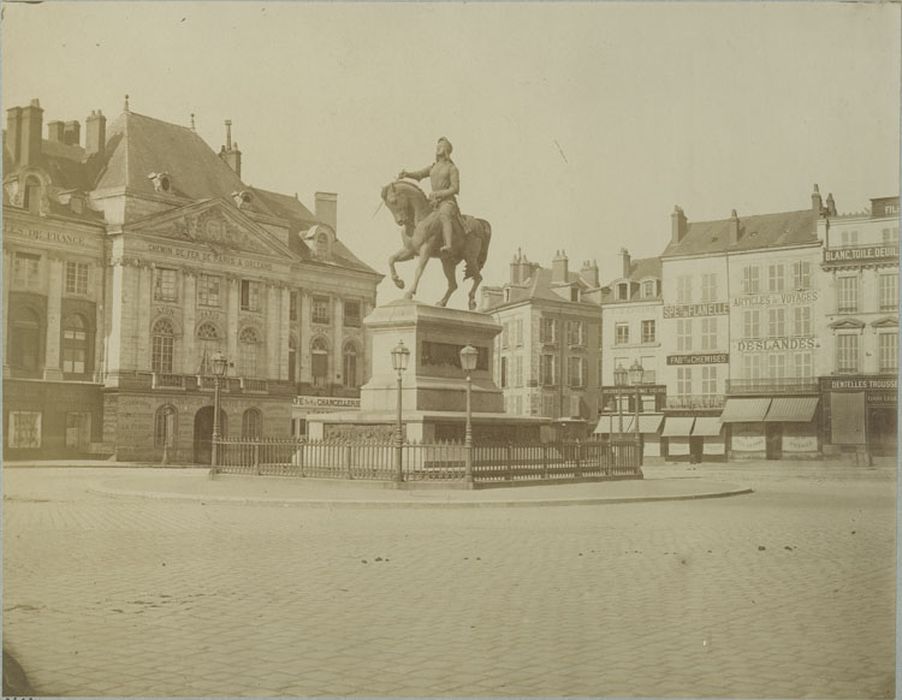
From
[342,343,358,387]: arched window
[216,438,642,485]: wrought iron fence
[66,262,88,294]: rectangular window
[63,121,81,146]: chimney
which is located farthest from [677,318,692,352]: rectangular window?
[63,121,81,146]: chimney

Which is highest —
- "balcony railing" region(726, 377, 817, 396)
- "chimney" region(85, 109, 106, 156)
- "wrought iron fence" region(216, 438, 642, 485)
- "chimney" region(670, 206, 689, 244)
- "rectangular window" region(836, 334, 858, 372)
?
"chimney" region(85, 109, 106, 156)

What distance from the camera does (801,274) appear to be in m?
47.5

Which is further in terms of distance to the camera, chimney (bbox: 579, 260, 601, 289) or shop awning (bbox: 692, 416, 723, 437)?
chimney (bbox: 579, 260, 601, 289)

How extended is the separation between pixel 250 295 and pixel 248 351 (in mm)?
2973

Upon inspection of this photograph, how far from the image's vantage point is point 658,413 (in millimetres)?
58688

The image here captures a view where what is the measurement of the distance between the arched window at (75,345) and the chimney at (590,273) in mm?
35522

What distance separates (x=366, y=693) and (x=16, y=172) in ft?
123

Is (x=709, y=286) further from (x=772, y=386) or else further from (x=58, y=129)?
(x=58, y=129)

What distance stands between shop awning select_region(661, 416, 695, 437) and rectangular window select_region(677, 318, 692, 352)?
3789 millimetres

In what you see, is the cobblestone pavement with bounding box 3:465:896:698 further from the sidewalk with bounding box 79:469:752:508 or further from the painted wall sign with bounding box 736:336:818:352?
the painted wall sign with bounding box 736:336:818:352

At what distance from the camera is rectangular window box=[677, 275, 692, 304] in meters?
53.7

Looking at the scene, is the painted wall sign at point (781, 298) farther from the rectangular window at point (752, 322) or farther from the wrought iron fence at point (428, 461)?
the wrought iron fence at point (428, 461)

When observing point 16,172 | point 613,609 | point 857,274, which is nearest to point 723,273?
point 857,274

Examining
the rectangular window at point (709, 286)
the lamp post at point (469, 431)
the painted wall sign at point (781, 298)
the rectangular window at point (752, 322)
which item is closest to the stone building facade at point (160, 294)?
the lamp post at point (469, 431)
